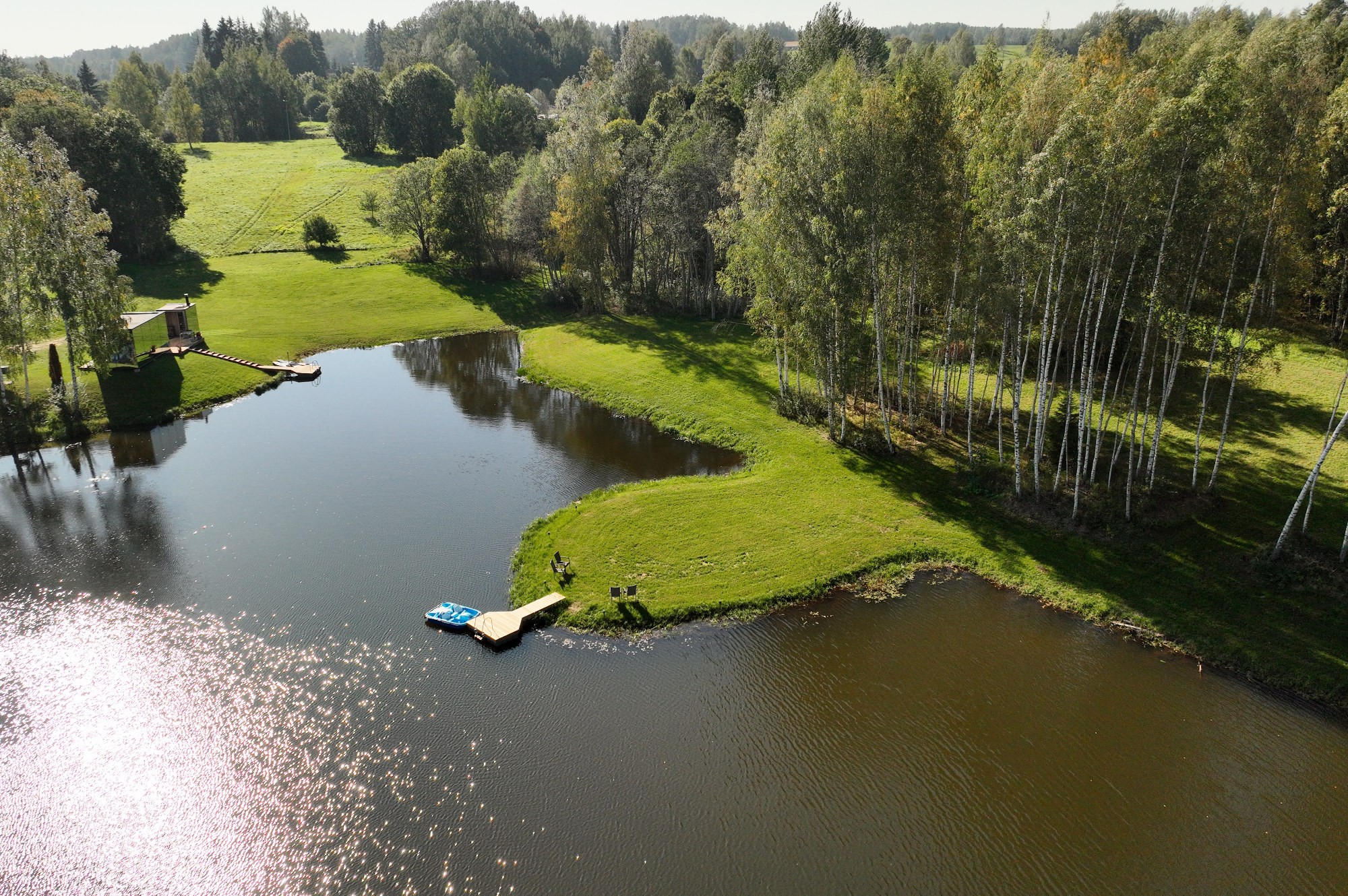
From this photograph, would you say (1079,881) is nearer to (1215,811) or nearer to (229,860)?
(1215,811)

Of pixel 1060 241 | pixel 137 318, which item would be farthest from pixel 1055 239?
pixel 137 318

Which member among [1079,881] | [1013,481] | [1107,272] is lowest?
[1079,881]

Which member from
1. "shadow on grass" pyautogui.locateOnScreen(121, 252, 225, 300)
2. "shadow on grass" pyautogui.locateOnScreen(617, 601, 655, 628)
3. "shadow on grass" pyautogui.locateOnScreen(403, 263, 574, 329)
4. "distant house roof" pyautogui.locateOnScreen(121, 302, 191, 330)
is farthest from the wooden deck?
"shadow on grass" pyautogui.locateOnScreen(617, 601, 655, 628)

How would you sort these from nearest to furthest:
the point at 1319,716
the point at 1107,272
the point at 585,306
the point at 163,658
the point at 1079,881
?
the point at 1079,881 < the point at 1319,716 < the point at 163,658 < the point at 1107,272 < the point at 585,306

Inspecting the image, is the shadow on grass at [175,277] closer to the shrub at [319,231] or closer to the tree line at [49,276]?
the shrub at [319,231]

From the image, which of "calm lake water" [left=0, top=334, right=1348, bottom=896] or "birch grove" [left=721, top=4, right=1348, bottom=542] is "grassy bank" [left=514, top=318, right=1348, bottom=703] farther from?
"birch grove" [left=721, top=4, right=1348, bottom=542]

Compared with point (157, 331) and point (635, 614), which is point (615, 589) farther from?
point (157, 331)

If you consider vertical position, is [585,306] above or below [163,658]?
above

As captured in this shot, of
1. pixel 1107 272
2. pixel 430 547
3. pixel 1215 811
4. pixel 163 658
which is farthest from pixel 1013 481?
pixel 163 658
